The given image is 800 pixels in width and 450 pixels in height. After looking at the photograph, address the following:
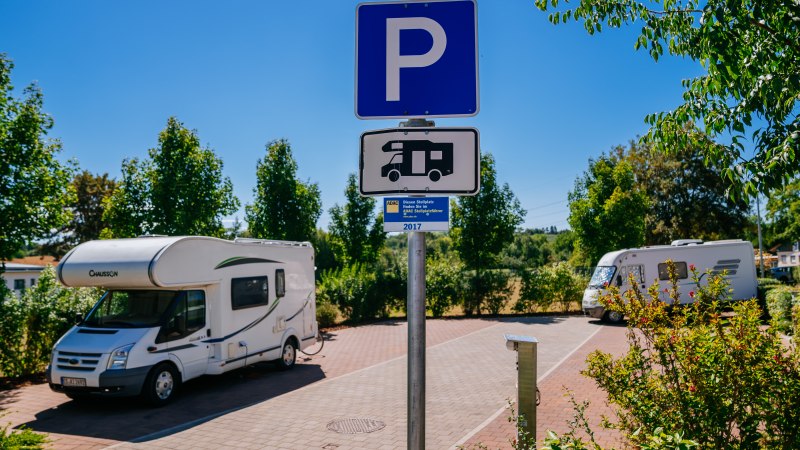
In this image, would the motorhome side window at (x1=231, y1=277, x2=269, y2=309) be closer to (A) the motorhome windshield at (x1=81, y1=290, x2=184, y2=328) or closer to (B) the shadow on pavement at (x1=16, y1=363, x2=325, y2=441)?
(A) the motorhome windshield at (x1=81, y1=290, x2=184, y2=328)

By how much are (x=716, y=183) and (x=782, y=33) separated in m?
37.0

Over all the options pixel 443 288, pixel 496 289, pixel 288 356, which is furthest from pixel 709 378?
pixel 496 289

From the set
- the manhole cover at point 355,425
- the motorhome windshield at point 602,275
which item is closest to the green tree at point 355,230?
the motorhome windshield at point 602,275

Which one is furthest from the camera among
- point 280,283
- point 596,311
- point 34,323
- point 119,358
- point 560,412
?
point 596,311

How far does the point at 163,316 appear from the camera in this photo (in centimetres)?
916

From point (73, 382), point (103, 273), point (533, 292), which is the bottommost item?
point (73, 382)

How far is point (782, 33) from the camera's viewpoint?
437 cm

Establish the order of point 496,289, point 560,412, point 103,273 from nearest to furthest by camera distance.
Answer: point 560,412, point 103,273, point 496,289

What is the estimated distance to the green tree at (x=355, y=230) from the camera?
965 inches

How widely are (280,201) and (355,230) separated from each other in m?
4.78

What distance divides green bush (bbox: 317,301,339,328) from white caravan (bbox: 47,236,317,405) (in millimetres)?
8467

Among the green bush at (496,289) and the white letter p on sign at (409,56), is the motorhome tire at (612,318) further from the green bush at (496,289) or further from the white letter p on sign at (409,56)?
the white letter p on sign at (409,56)

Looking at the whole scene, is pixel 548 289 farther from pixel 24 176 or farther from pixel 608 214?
pixel 24 176

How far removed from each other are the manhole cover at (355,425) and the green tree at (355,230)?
55.4ft
